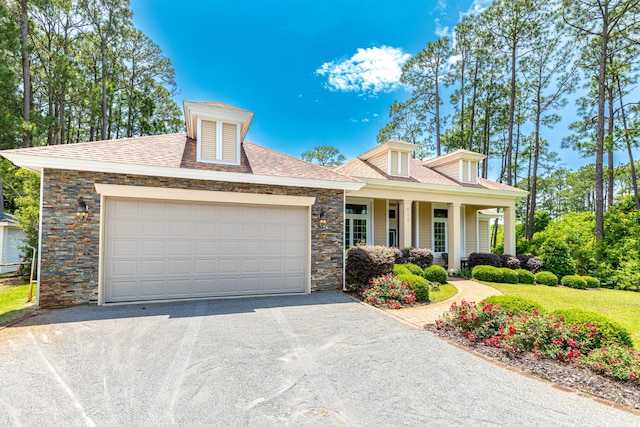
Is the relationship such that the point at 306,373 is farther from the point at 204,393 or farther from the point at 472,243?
the point at 472,243

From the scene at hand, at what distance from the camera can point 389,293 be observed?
7.95m

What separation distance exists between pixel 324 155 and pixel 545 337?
33.1 m

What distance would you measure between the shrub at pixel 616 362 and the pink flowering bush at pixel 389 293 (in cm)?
386

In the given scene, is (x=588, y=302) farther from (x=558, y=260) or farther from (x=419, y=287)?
(x=419, y=287)

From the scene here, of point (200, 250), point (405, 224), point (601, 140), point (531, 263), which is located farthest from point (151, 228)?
point (601, 140)

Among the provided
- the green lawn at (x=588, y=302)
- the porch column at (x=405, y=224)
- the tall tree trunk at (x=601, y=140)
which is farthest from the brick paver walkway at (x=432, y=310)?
the tall tree trunk at (x=601, y=140)

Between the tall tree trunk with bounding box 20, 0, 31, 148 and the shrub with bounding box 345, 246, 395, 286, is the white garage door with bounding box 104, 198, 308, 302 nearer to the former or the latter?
the shrub with bounding box 345, 246, 395, 286

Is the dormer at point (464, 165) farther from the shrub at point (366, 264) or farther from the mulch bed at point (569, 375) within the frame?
the mulch bed at point (569, 375)

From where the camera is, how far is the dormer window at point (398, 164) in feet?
45.2

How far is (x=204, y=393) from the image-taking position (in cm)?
344

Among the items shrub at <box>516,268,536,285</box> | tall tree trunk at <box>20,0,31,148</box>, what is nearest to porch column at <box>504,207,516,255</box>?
shrub at <box>516,268,536,285</box>

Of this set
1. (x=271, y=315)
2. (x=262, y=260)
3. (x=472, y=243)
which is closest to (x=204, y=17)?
(x=262, y=260)

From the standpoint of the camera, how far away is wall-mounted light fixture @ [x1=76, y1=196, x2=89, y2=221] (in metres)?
6.91

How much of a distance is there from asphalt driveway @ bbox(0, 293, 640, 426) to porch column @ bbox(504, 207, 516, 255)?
11.5m
